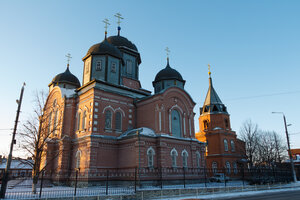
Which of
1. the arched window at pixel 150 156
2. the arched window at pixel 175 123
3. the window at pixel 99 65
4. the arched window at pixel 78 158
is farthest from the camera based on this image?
the window at pixel 99 65

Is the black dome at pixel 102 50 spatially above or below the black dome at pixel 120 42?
below

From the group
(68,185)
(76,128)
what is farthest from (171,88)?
(68,185)

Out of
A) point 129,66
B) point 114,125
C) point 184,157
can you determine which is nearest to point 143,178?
point 184,157

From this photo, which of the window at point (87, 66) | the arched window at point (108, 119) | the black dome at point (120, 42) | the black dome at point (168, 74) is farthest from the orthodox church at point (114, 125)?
the black dome at point (168, 74)

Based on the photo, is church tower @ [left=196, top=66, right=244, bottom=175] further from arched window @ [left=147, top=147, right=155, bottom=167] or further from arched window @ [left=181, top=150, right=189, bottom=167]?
arched window @ [left=147, top=147, right=155, bottom=167]

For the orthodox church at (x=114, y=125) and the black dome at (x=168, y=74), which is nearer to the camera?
the orthodox church at (x=114, y=125)

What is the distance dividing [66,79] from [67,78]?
0.69 feet

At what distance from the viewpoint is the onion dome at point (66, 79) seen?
33.1 meters

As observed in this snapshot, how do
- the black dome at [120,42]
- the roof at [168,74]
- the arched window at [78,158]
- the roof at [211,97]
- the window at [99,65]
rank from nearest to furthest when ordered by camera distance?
the arched window at [78,158], the window at [99,65], the black dome at [120,42], the roof at [168,74], the roof at [211,97]

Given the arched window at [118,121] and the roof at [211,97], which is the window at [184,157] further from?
the roof at [211,97]

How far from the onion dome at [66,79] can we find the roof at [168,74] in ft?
38.8

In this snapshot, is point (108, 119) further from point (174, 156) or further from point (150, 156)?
point (174, 156)

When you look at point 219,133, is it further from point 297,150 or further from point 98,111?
point 297,150

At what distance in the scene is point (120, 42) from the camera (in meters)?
31.5
